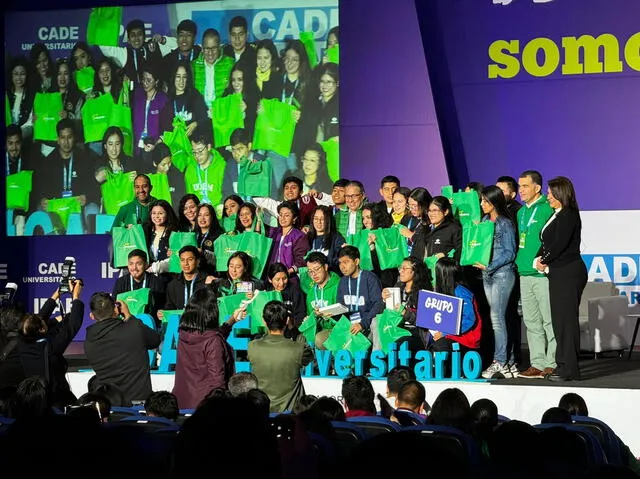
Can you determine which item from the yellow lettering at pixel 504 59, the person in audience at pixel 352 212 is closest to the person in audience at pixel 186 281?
the person in audience at pixel 352 212

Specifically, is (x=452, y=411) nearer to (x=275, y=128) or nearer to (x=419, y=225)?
(x=419, y=225)

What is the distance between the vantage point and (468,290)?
8.05 m

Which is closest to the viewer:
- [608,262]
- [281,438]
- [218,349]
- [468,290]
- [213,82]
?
[281,438]

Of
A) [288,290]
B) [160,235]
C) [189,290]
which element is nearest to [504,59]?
[288,290]

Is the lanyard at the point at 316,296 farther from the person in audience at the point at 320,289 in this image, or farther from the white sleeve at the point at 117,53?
the white sleeve at the point at 117,53

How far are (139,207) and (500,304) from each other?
343cm

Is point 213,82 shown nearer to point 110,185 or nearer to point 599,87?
point 110,185

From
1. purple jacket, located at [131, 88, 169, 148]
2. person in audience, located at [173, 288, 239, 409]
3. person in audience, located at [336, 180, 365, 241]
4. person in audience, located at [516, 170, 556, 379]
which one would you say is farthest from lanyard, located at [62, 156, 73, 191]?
person in audience, located at [173, 288, 239, 409]

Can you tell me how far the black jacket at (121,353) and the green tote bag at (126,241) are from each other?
2.59m

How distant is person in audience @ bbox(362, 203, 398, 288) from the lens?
873 cm

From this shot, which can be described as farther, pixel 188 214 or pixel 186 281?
pixel 188 214

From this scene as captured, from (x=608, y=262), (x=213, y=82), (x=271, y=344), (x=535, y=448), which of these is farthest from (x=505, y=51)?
(x=535, y=448)

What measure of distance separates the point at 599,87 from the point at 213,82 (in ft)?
14.1

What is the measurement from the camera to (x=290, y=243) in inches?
355
